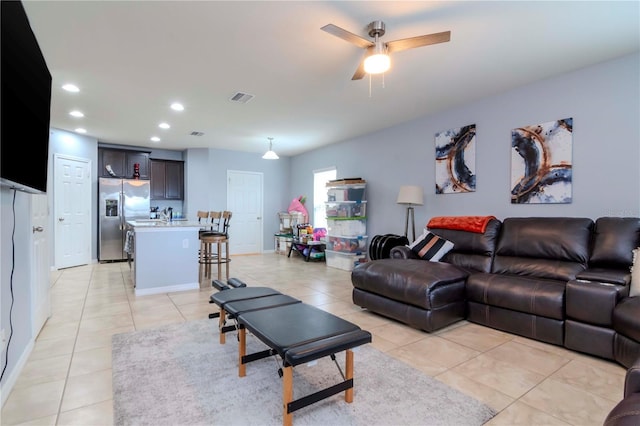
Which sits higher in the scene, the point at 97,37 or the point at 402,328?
the point at 97,37

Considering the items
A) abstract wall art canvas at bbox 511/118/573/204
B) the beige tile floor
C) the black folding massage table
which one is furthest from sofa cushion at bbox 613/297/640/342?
the black folding massage table

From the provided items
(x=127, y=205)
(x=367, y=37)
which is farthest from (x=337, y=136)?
(x=127, y=205)

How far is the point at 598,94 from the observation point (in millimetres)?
3186

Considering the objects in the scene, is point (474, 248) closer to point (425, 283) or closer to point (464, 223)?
point (464, 223)

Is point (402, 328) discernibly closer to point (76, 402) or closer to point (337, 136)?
point (76, 402)

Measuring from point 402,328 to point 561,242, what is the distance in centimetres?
173

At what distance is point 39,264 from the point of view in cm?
293

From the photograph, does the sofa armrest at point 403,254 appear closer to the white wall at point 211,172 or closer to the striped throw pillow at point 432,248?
the striped throw pillow at point 432,248

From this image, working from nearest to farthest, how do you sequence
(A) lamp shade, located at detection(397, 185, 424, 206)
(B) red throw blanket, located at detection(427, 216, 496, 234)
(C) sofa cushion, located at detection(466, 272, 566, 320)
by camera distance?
1. (C) sofa cushion, located at detection(466, 272, 566, 320)
2. (B) red throw blanket, located at detection(427, 216, 496, 234)
3. (A) lamp shade, located at detection(397, 185, 424, 206)

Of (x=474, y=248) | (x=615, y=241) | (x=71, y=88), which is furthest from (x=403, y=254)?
(x=71, y=88)

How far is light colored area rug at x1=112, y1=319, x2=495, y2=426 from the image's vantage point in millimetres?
1705

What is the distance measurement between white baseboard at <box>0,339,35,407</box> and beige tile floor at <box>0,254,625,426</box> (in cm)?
3

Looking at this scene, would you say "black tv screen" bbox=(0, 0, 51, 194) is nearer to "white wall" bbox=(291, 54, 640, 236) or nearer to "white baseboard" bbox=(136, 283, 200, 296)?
"white baseboard" bbox=(136, 283, 200, 296)

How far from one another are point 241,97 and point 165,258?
236cm
